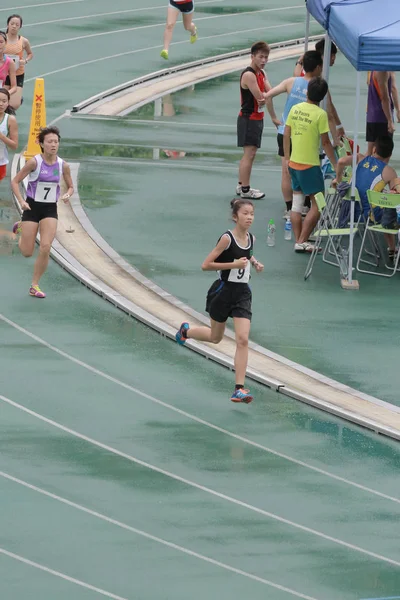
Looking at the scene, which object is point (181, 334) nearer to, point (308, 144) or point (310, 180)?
point (310, 180)

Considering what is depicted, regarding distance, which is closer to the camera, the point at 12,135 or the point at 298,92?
the point at 12,135

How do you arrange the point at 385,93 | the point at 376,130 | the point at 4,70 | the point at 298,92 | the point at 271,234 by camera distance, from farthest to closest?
the point at 4,70
the point at 376,130
the point at 385,93
the point at 298,92
the point at 271,234

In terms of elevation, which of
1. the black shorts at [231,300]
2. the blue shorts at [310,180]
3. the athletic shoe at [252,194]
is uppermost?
the blue shorts at [310,180]

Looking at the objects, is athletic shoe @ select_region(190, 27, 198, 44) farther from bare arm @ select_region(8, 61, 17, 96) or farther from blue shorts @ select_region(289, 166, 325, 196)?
blue shorts @ select_region(289, 166, 325, 196)

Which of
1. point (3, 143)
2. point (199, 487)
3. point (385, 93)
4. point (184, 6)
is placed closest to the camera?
point (199, 487)

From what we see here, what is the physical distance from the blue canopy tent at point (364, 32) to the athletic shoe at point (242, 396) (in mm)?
3783

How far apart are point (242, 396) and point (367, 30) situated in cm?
486

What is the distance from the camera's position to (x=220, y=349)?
13.7m

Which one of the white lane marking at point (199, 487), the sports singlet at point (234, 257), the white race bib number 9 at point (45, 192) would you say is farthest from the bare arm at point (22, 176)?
the sports singlet at point (234, 257)

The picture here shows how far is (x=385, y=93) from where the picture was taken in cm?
1786

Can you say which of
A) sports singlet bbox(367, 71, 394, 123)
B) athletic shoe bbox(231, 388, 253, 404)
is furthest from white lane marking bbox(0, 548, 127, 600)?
sports singlet bbox(367, 71, 394, 123)

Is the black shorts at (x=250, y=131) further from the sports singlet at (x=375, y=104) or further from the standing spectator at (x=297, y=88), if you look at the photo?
the sports singlet at (x=375, y=104)

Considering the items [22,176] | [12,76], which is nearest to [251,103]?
[12,76]

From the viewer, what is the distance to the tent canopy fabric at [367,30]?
14656 mm
